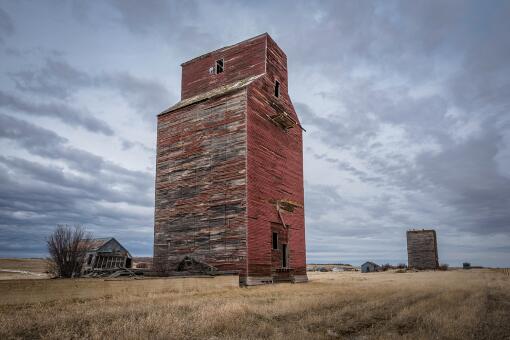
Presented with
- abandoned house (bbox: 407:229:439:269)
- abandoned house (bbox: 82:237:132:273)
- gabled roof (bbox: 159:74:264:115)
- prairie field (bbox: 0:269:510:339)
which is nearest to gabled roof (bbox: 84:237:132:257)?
abandoned house (bbox: 82:237:132:273)

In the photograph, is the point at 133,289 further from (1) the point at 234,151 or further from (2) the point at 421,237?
(2) the point at 421,237

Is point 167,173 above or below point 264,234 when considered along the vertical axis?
above

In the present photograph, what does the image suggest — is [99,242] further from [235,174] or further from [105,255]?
[235,174]

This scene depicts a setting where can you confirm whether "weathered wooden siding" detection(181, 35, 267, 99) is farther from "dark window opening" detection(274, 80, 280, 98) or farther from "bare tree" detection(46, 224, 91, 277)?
"bare tree" detection(46, 224, 91, 277)

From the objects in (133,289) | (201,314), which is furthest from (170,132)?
(201,314)

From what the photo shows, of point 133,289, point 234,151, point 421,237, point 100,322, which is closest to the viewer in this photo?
point 100,322

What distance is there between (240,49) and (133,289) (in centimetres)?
1803

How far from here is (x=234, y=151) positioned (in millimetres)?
21906

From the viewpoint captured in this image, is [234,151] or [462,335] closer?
[462,335]

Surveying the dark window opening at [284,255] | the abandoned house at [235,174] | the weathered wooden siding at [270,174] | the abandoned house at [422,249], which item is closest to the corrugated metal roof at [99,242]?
the abandoned house at [235,174]

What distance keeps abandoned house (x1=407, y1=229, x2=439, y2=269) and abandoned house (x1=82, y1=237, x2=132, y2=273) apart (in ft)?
151

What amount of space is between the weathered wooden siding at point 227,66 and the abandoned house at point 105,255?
14.8 metres

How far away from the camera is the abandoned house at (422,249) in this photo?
198 feet

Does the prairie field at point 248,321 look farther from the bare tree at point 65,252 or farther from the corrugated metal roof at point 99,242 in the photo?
the corrugated metal roof at point 99,242
